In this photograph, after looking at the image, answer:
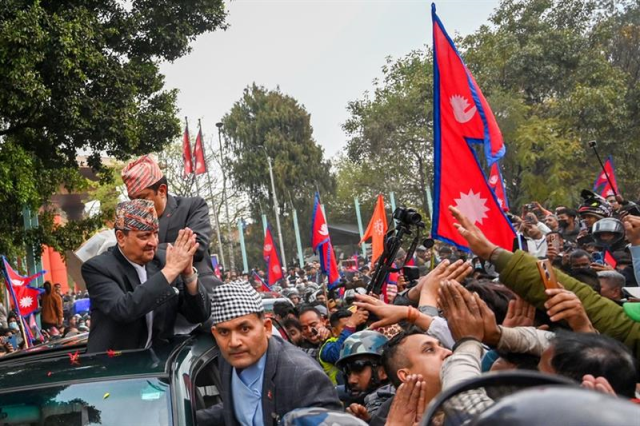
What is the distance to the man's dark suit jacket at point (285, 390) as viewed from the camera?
10.1 ft

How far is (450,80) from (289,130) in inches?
2074

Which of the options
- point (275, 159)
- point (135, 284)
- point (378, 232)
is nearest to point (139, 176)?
point (135, 284)

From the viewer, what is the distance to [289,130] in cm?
5859

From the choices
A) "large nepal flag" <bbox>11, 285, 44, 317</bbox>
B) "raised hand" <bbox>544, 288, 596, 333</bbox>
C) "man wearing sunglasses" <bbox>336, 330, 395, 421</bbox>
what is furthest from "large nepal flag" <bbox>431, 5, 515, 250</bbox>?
"large nepal flag" <bbox>11, 285, 44, 317</bbox>

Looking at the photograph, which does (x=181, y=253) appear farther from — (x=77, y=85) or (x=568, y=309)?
(x=77, y=85)

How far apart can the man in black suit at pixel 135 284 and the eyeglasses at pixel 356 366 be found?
2.94 ft

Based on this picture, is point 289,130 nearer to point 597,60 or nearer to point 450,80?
point 597,60

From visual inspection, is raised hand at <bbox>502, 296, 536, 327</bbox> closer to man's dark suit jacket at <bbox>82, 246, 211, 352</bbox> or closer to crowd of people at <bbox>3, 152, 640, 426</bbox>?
crowd of people at <bbox>3, 152, 640, 426</bbox>

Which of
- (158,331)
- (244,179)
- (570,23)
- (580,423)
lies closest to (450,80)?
(158,331)

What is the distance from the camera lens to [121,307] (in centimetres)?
364

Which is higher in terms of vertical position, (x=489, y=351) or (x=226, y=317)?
(x=226, y=317)

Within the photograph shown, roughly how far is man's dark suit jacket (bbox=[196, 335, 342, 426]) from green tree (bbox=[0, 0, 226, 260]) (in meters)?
10.3

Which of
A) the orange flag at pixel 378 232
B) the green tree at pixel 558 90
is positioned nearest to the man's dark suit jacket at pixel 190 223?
the orange flag at pixel 378 232

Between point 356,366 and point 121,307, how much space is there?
53.7 inches
